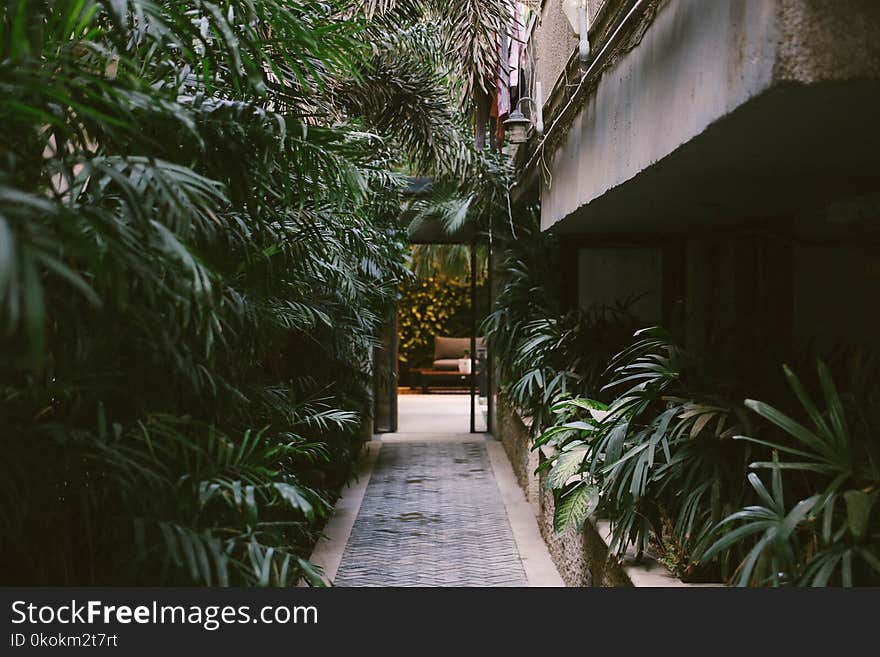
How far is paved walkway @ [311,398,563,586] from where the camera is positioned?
5734 millimetres

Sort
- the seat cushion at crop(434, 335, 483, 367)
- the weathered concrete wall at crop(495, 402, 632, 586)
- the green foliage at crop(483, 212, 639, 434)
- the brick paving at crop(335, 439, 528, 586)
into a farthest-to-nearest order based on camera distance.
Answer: the seat cushion at crop(434, 335, 483, 367)
the green foliage at crop(483, 212, 639, 434)
the brick paving at crop(335, 439, 528, 586)
the weathered concrete wall at crop(495, 402, 632, 586)

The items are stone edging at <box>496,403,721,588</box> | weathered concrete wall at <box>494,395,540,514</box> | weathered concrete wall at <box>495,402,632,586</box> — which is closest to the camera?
stone edging at <box>496,403,721,588</box>

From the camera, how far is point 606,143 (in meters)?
4.45

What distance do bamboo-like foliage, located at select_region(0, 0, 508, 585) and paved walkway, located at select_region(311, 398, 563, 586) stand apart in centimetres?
230

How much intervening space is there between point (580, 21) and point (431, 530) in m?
4.17

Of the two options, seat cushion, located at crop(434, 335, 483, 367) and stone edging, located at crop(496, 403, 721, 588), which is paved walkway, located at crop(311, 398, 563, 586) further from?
seat cushion, located at crop(434, 335, 483, 367)

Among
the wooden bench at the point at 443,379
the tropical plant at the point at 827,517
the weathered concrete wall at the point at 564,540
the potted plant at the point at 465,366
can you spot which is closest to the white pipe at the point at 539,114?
the weathered concrete wall at the point at 564,540

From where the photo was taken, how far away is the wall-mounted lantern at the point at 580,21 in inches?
185

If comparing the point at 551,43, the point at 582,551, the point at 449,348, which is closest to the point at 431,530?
the point at 582,551

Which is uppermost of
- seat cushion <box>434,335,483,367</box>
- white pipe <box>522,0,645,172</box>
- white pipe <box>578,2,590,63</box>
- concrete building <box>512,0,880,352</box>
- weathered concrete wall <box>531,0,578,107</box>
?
weathered concrete wall <box>531,0,578,107</box>

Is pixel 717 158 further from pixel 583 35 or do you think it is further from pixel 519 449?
pixel 519 449

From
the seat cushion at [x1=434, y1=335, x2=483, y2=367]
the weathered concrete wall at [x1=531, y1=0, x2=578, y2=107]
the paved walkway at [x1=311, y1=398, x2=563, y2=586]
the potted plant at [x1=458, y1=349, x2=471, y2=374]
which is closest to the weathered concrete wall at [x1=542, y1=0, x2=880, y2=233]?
the weathered concrete wall at [x1=531, y1=0, x2=578, y2=107]

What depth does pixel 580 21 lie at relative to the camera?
15.5 feet

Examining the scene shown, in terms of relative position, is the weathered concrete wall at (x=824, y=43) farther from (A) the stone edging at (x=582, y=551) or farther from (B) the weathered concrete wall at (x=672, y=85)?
(A) the stone edging at (x=582, y=551)
